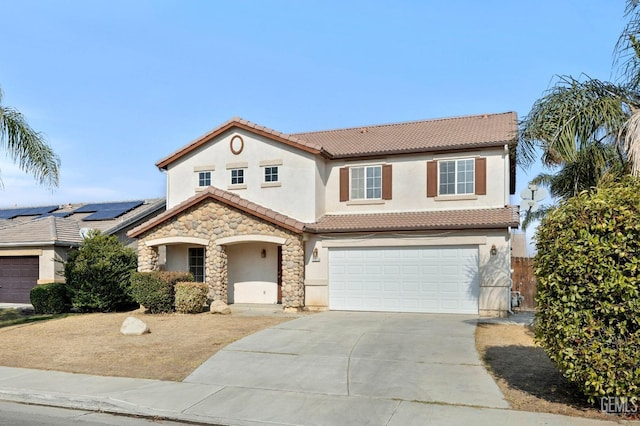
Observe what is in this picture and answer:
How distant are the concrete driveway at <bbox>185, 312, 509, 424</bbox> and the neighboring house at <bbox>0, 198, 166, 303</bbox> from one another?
12729mm

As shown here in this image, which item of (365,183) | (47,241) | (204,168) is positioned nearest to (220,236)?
(204,168)

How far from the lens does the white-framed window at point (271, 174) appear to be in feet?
65.2

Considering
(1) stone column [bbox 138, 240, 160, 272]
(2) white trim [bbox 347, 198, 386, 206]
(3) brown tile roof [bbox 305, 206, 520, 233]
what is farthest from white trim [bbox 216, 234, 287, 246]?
(2) white trim [bbox 347, 198, 386, 206]

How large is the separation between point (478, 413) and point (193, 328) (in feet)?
30.1

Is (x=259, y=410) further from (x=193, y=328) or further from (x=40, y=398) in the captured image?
(x=193, y=328)

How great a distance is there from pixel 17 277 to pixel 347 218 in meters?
15.1

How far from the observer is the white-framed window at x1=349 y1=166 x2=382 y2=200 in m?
19.4

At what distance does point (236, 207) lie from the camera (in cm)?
1875

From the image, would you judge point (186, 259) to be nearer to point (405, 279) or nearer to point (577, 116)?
point (405, 279)

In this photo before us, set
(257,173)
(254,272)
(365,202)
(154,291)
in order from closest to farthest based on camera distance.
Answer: (154,291) < (365,202) < (257,173) < (254,272)

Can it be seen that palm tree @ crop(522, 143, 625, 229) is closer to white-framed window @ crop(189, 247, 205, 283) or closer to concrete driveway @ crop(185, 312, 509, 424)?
concrete driveway @ crop(185, 312, 509, 424)

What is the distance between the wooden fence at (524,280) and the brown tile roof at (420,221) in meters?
3.73

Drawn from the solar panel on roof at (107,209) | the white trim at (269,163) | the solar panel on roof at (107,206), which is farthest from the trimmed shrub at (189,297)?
the solar panel on roof at (107,206)

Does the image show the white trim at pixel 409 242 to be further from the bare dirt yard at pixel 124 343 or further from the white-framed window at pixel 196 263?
the white-framed window at pixel 196 263
